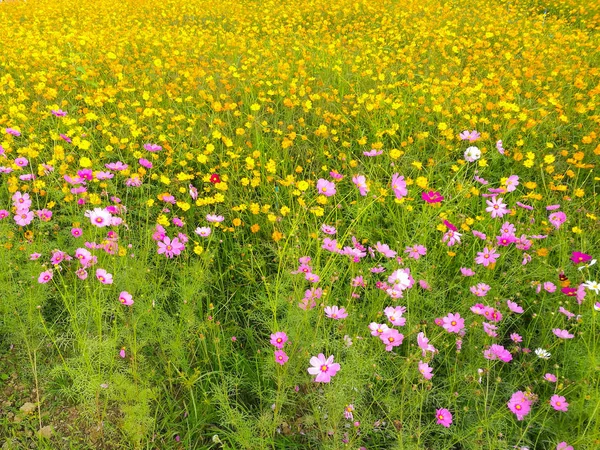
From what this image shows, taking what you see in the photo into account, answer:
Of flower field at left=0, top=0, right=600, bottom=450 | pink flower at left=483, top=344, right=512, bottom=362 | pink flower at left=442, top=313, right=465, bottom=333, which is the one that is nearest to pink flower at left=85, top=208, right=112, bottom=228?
flower field at left=0, top=0, right=600, bottom=450

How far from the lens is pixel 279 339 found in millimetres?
1440

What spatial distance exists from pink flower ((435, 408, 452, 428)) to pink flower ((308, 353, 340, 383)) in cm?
39

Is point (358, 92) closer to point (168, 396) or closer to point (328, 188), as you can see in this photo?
point (328, 188)

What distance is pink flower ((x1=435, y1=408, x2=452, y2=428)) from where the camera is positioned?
137cm

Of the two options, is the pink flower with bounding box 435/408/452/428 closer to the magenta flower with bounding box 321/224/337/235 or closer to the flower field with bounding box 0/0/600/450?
the flower field with bounding box 0/0/600/450

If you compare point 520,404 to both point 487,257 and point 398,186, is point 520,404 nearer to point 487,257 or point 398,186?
point 487,257

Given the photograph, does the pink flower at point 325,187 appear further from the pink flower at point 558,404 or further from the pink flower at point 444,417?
the pink flower at point 558,404

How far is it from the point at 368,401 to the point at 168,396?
2.28ft

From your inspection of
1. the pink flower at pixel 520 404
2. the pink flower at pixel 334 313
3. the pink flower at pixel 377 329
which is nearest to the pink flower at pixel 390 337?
the pink flower at pixel 377 329

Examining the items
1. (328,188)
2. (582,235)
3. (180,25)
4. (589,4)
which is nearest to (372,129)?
(328,188)

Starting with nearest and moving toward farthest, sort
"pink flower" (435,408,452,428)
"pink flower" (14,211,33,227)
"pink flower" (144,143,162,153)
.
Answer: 1. "pink flower" (435,408,452,428)
2. "pink flower" (14,211,33,227)
3. "pink flower" (144,143,162,153)

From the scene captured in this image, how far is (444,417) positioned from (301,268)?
0.65m

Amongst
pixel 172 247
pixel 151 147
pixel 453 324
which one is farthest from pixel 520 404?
pixel 151 147

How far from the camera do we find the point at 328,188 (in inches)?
75.2
